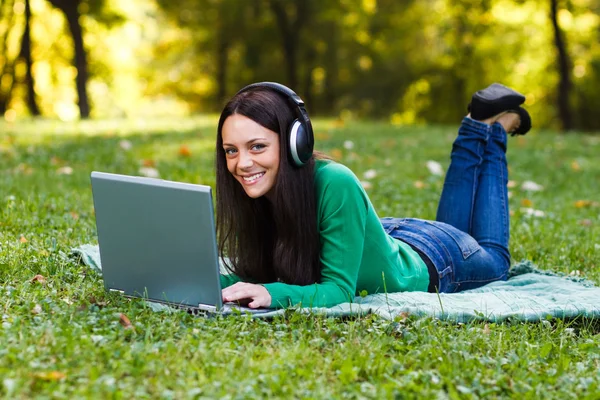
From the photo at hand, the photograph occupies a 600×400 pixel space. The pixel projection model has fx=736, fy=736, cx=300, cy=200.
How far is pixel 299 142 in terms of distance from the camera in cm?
293

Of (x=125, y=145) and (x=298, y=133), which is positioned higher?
(x=298, y=133)

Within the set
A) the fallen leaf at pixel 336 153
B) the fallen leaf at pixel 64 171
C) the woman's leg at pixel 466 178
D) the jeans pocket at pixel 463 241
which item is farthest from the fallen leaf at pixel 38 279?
the fallen leaf at pixel 336 153

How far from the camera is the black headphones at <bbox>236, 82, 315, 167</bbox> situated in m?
2.92

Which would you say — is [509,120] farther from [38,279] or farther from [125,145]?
[125,145]

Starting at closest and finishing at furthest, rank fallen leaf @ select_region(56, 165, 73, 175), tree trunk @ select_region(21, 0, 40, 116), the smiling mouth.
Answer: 1. the smiling mouth
2. fallen leaf @ select_region(56, 165, 73, 175)
3. tree trunk @ select_region(21, 0, 40, 116)

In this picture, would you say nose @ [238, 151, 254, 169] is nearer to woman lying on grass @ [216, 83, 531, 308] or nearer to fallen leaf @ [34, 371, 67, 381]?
woman lying on grass @ [216, 83, 531, 308]

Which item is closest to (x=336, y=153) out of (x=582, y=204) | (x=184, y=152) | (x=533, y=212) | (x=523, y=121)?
(x=184, y=152)

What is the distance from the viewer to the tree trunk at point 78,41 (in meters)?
13.9

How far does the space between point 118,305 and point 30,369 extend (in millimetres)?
697

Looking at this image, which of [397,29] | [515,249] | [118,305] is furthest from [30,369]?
[397,29]

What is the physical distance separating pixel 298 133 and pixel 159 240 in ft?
2.25

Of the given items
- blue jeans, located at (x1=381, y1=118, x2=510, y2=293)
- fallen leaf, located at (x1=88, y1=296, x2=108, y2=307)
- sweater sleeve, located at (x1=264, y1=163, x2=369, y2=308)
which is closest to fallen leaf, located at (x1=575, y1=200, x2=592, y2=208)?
blue jeans, located at (x1=381, y1=118, x2=510, y2=293)

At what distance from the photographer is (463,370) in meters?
2.58

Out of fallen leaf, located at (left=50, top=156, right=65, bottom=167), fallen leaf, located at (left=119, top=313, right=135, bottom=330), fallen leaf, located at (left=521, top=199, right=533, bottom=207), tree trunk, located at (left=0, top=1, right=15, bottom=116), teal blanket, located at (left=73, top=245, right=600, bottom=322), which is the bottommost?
fallen leaf, located at (left=521, top=199, right=533, bottom=207)
